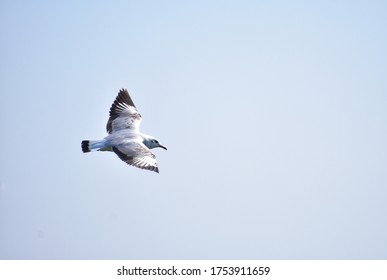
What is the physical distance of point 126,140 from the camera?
18188mm

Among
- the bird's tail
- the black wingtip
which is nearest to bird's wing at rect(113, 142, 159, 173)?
the bird's tail

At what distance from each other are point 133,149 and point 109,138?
111 cm

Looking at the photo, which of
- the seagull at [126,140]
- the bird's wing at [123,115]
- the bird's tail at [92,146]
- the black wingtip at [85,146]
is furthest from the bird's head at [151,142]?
the black wingtip at [85,146]

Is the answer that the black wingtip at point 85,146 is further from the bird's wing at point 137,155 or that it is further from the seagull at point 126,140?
the bird's wing at point 137,155

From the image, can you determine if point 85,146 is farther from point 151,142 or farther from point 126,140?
point 151,142

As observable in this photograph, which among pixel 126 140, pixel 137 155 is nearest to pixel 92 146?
pixel 126 140

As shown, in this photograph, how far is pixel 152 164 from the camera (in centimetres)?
1688

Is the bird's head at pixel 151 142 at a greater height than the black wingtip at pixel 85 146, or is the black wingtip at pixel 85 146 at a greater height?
the bird's head at pixel 151 142

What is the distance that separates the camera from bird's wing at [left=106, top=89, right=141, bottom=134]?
797 inches

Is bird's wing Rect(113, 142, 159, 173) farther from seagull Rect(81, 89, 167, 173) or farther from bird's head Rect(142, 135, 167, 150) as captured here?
bird's head Rect(142, 135, 167, 150)

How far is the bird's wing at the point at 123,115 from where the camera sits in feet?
66.4

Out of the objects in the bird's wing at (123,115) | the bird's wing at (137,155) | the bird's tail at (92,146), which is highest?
the bird's wing at (123,115)

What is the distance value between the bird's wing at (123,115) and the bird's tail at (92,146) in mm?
2054
